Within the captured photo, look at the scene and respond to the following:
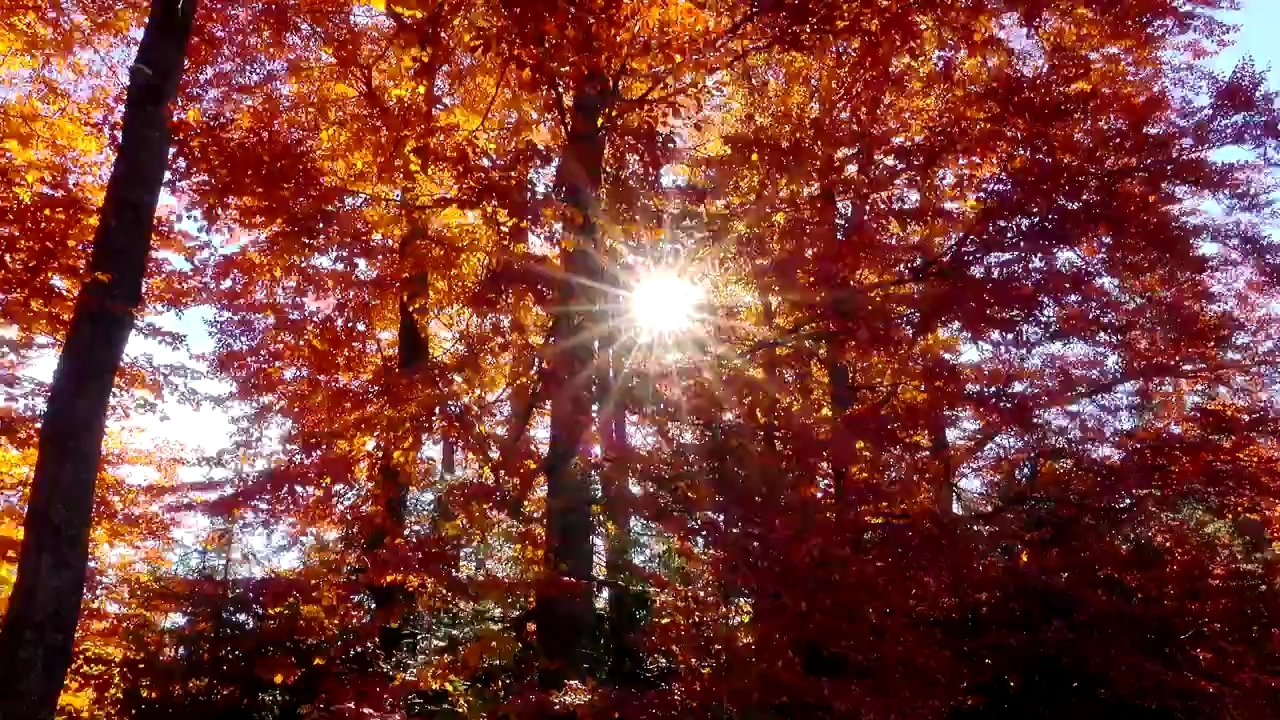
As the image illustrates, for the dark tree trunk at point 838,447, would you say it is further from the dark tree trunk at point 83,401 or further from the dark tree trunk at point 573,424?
the dark tree trunk at point 83,401

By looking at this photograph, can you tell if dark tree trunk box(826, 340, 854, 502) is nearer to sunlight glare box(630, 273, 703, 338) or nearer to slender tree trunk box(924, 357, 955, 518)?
slender tree trunk box(924, 357, 955, 518)

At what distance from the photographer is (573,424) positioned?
6.66 meters

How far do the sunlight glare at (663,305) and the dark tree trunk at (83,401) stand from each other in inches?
142

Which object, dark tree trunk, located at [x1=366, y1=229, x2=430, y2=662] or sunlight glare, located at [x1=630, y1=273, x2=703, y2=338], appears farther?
sunlight glare, located at [x1=630, y1=273, x2=703, y2=338]

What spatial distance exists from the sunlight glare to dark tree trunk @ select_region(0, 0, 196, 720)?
3.60 metres

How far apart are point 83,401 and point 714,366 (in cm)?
422

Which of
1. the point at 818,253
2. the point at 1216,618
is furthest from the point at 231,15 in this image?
the point at 1216,618

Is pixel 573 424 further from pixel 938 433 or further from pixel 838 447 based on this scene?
pixel 938 433

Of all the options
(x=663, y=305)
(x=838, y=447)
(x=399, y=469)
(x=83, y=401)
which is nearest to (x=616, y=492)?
(x=838, y=447)

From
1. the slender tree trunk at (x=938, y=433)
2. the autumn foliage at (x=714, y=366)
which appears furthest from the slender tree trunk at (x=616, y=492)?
the slender tree trunk at (x=938, y=433)

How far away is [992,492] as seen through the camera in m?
8.91

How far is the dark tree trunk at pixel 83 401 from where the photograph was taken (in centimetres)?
456

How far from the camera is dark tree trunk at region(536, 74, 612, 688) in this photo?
6691 mm

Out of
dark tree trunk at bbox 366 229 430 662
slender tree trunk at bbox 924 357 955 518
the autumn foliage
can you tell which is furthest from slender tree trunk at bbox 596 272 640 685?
slender tree trunk at bbox 924 357 955 518
